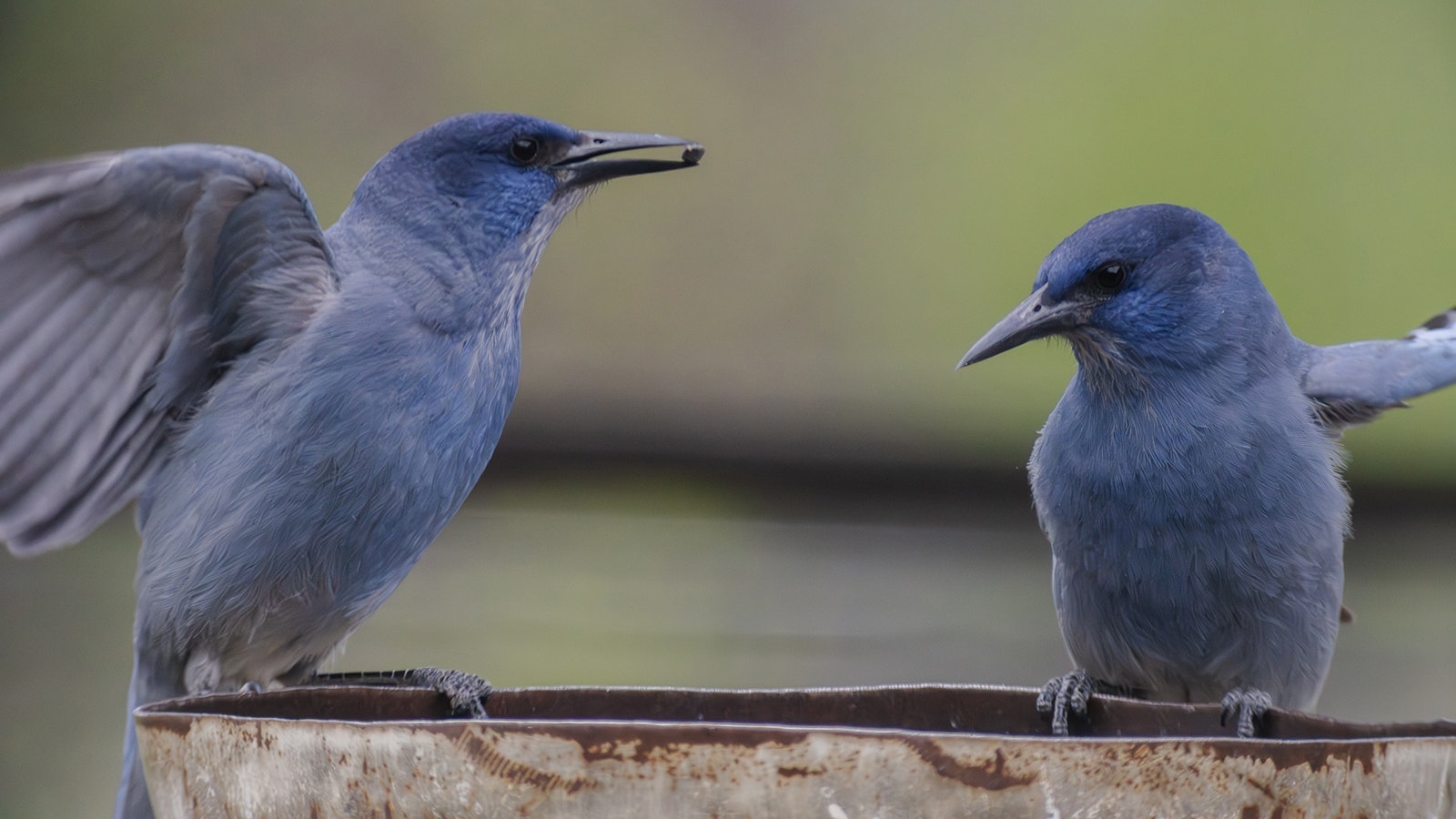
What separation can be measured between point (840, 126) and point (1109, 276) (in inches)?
78.3

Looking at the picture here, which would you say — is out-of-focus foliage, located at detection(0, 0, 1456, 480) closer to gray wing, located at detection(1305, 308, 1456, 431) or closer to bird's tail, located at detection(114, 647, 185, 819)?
gray wing, located at detection(1305, 308, 1456, 431)

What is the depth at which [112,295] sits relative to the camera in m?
2.36

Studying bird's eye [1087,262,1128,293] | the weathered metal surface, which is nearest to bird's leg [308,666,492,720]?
the weathered metal surface

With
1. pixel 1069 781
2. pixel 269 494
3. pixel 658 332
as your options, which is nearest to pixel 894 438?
pixel 658 332

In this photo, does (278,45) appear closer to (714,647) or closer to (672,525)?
(672,525)

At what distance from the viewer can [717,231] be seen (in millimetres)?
4461

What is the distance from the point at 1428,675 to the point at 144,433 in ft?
14.3

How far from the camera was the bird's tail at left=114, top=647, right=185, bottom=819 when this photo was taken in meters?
2.58

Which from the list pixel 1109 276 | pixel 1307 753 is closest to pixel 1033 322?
pixel 1109 276

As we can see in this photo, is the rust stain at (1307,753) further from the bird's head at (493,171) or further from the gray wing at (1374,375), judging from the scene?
the bird's head at (493,171)

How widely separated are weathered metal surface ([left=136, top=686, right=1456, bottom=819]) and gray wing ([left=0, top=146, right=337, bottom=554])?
3.44 ft

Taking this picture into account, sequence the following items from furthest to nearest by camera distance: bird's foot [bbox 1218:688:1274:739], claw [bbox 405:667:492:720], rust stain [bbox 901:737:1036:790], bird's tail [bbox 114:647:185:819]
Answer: bird's tail [bbox 114:647:185:819], claw [bbox 405:667:492:720], bird's foot [bbox 1218:688:1274:739], rust stain [bbox 901:737:1036:790]

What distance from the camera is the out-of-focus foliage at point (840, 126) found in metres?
4.32

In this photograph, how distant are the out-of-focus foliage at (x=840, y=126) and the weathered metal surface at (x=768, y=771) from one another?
3076 mm
